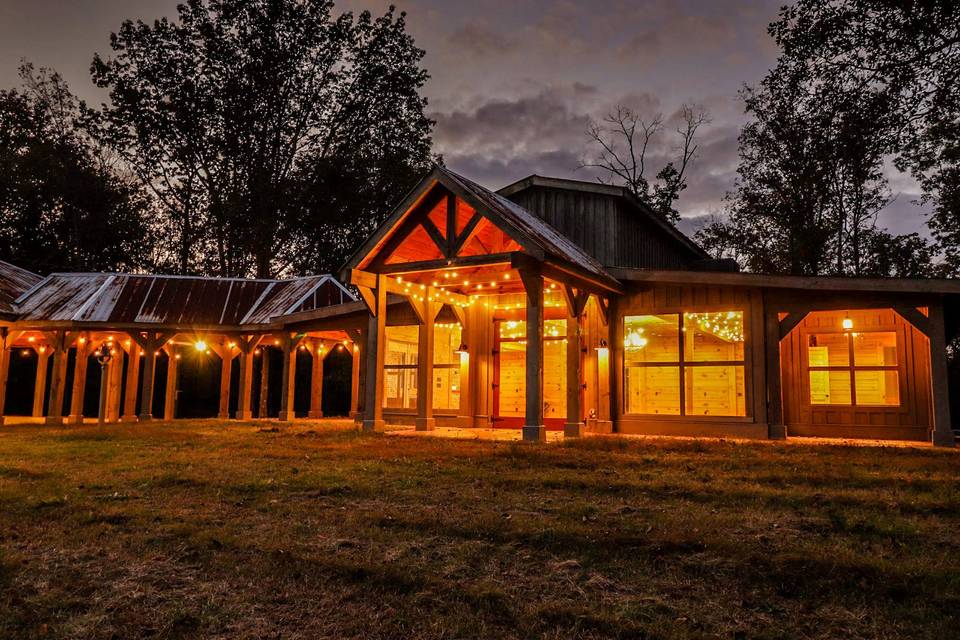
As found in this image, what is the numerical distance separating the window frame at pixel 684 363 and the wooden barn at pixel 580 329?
0.09 feet

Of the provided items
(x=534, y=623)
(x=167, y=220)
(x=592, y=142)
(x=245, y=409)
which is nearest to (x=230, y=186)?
(x=167, y=220)

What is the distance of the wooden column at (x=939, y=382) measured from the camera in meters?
10.9

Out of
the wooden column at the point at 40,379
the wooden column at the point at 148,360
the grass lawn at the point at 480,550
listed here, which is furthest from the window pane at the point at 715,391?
the wooden column at the point at 40,379

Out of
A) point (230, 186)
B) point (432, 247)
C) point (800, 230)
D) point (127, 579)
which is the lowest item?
point (127, 579)

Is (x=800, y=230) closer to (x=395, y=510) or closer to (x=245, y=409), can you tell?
→ (x=245, y=409)

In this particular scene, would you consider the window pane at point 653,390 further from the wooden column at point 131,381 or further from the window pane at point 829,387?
the wooden column at point 131,381

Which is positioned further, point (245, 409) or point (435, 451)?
point (245, 409)

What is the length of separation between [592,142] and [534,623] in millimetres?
29688

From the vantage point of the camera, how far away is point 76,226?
2981 cm

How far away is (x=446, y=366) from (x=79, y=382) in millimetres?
9849

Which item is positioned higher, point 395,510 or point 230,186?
point 230,186

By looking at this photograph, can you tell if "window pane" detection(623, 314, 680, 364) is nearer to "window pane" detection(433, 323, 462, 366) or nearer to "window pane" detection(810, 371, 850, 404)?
"window pane" detection(810, 371, 850, 404)

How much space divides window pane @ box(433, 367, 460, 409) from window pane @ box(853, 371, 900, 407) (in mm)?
8614

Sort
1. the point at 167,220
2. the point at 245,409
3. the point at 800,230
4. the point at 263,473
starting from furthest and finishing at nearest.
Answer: the point at 167,220 → the point at 800,230 → the point at 245,409 → the point at 263,473
